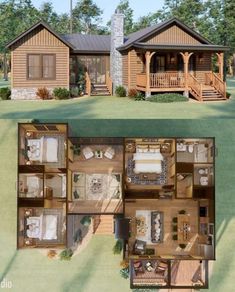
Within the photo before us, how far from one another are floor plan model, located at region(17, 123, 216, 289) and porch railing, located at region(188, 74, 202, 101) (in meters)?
10.8

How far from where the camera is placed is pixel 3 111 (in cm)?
1875

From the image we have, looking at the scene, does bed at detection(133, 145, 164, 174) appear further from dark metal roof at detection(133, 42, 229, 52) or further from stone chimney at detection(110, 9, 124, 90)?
stone chimney at detection(110, 9, 124, 90)

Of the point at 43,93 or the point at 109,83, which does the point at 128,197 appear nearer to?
the point at 43,93

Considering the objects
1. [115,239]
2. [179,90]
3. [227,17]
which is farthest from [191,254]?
[227,17]

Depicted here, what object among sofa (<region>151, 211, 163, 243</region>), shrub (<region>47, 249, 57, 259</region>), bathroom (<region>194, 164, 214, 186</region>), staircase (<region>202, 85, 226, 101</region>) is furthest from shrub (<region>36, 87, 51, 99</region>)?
bathroom (<region>194, 164, 214, 186</region>)

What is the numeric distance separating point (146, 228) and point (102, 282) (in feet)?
6.92

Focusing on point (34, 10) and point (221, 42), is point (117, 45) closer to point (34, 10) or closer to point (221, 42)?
point (221, 42)

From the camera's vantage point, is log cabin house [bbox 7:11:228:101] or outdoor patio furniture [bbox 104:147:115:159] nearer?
outdoor patio furniture [bbox 104:147:115:159]

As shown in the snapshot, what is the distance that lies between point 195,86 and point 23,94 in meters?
10.6

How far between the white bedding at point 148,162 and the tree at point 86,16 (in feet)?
168

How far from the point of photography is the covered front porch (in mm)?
22750

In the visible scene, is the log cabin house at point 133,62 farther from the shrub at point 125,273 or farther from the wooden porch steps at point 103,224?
the shrub at point 125,273

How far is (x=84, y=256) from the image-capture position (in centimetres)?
1211

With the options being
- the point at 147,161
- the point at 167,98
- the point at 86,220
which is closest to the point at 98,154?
the point at 147,161
